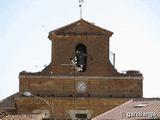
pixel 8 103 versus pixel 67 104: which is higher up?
pixel 67 104

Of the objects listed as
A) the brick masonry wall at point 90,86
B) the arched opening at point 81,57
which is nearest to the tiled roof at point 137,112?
the brick masonry wall at point 90,86

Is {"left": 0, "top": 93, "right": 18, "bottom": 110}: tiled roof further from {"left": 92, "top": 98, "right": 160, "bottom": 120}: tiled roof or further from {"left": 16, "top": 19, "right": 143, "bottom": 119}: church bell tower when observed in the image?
{"left": 92, "top": 98, "right": 160, "bottom": 120}: tiled roof

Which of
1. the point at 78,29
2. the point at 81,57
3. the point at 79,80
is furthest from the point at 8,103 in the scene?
the point at 78,29

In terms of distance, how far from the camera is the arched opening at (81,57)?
211ft

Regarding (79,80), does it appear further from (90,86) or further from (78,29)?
(78,29)

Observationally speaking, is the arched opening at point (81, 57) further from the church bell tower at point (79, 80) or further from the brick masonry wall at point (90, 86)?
the brick masonry wall at point (90, 86)

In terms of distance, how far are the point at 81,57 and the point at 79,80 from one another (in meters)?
1.74

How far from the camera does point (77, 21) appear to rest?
64.2 metres

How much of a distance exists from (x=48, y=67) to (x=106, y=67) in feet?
14.3

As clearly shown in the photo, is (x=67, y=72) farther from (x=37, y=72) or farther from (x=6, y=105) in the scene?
(x=6, y=105)

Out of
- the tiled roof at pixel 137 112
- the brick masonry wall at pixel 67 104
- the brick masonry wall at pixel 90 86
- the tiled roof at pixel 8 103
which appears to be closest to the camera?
the tiled roof at pixel 137 112

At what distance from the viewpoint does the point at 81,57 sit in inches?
2530

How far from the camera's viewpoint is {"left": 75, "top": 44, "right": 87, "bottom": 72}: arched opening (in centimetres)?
6419

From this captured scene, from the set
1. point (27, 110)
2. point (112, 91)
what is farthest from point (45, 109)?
point (112, 91)
